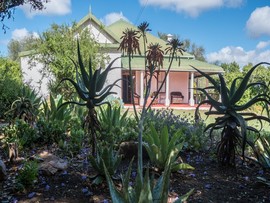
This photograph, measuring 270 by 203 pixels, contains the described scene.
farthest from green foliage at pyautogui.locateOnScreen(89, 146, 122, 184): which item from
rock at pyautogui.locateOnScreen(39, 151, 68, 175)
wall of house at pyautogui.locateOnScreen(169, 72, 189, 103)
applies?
wall of house at pyautogui.locateOnScreen(169, 72, 189, 103)

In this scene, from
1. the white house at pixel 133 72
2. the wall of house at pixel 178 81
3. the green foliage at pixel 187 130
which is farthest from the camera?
the wall of house at pixel 178 81

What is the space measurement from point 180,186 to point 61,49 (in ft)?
38.1

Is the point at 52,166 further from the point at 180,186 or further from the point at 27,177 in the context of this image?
the point at 180,186

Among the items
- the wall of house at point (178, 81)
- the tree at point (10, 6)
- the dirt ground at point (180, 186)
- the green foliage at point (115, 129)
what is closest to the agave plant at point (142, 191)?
the dirt ground at point (180, 186)

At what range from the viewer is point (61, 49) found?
13453 mm

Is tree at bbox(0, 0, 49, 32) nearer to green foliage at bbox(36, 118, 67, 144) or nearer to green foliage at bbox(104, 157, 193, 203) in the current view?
green foliage at bbox(36, 118, 67, 144)

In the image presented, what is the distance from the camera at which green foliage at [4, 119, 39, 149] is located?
15.7ft

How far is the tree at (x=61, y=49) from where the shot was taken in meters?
13.3

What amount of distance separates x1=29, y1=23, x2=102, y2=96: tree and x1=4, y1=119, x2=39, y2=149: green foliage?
309 inches

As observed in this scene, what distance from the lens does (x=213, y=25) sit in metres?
15.0

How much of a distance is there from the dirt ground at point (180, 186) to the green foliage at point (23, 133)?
746 millimetres

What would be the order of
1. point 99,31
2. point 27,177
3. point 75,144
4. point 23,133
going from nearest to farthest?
point 27,177 → point 75,144 → point 23,133 → point 99,31

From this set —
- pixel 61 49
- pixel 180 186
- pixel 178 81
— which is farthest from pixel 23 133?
pixel 178 81

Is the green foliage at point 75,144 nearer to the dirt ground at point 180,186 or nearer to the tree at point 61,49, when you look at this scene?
the dirt ground at point 180,186
